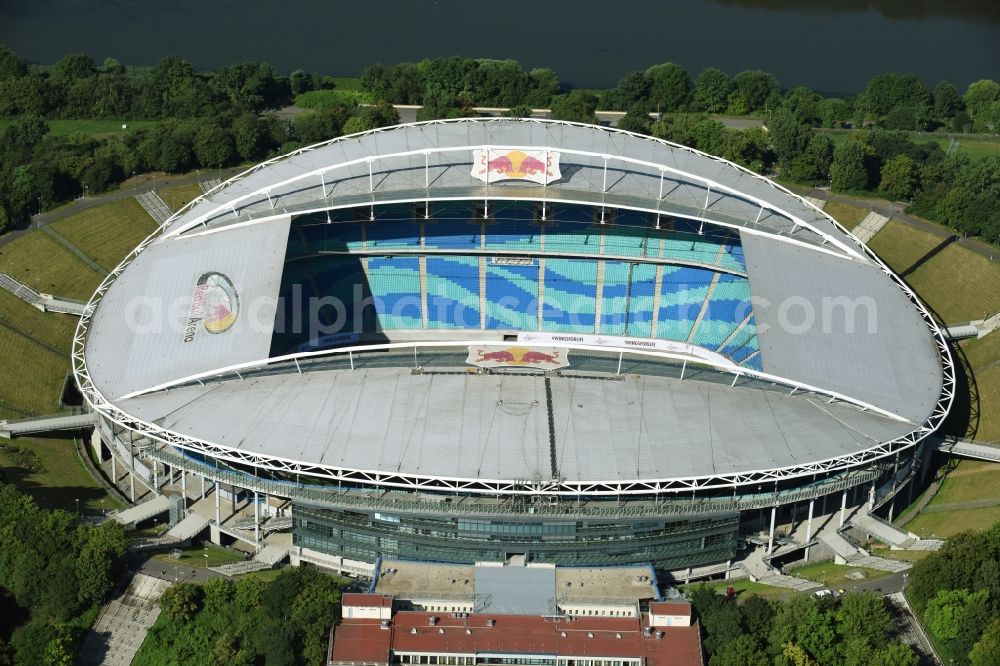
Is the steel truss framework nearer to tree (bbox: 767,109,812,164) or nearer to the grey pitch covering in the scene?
the grey pitch covering

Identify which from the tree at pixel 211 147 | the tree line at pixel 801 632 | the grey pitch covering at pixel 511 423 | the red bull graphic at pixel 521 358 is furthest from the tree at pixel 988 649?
the tree at pixel 211 147

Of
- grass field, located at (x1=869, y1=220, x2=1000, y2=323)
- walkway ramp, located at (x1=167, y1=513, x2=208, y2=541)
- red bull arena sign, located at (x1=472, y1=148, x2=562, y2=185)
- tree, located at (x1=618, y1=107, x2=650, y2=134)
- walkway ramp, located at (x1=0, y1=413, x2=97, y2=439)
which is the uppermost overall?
red bull arena sign, located at (x1=472, y1=148, x2=562, y2=185)


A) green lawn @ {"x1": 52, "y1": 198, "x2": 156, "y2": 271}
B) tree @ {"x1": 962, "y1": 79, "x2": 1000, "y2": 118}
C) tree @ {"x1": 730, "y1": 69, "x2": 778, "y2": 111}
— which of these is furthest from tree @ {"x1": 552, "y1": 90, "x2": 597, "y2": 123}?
green lawn @ {"x1": 52, "y1": 198, "x2": 156, "y2": 271}

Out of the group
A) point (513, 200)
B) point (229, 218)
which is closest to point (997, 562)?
point (513, 200)

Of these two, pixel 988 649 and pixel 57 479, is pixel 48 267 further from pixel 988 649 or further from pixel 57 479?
pixel 988 649

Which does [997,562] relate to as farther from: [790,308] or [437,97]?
[437,97]

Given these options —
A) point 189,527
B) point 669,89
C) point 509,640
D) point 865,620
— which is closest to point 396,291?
point 189,527
